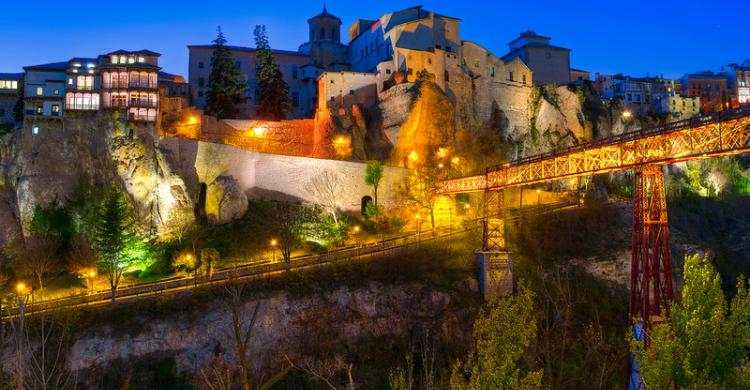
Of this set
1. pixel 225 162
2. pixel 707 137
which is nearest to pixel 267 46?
pixel 225 162

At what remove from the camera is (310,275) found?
41.2 metres

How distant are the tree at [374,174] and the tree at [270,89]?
1778cm

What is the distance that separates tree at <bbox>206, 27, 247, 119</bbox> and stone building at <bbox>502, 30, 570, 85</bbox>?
115ft

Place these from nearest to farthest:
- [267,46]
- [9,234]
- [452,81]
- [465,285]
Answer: [465,285], [9,234], [452,81], [267,46]

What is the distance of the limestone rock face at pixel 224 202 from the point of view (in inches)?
1940

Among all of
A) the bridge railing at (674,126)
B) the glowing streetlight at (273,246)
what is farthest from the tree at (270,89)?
the bridge railing at (674,126)

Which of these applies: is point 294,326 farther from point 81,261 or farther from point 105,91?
point 105,91

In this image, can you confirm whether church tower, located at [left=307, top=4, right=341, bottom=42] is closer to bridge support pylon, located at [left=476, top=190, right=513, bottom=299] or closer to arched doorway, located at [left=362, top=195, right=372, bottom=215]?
arched doorway, located at [left=362, top=195, right=372, bottom=215]

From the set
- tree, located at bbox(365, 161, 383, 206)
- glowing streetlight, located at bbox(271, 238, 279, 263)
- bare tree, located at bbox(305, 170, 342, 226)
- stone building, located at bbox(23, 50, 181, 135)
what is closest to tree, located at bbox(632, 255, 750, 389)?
glowing streetlight, located at bbox(271, 238, 279, 263)

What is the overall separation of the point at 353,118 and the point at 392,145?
501 cm

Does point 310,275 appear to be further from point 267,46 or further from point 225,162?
point 267,46

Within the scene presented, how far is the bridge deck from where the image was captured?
22.9 meters

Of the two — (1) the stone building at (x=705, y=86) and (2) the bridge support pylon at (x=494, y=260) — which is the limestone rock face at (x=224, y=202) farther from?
(1) the stone building at (x=705, y=86)

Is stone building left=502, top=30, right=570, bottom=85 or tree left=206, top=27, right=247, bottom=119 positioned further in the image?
stone building left=502, top=30, right=570, bottom=85
